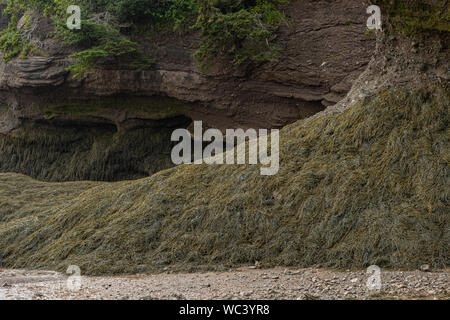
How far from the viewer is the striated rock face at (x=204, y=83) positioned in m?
13.3

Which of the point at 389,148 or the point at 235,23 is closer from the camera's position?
the point at 389,148

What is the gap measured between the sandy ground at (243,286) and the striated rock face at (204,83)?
8280 millimetres

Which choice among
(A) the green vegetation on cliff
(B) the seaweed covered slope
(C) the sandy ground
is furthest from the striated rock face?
(C) the sandy ground

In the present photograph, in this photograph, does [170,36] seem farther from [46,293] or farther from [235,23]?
[46,293]

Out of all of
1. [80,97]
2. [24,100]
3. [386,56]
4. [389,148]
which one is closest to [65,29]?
[80,97]

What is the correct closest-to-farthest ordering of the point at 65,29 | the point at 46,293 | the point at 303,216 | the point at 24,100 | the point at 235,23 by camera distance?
the point at 46,293, the point at 303,216, the point at 235,23, the point at 65,29, the point at 24,100

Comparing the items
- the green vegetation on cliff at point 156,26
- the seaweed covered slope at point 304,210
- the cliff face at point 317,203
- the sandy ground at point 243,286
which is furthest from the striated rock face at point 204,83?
the sandy ground at point 243,286

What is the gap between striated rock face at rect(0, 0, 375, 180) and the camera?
525 inches

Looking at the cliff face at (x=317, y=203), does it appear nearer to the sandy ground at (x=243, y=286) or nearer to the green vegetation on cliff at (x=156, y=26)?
the sandy ground at (x=243, y=286)

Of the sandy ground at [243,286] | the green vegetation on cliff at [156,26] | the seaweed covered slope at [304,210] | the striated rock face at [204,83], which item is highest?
the green vegetation on cliff at [156,26]

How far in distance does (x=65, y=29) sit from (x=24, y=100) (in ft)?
14.9

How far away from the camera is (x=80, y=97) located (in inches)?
674

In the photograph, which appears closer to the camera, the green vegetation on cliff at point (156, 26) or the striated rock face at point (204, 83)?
the striated rock face at point (204, 83)

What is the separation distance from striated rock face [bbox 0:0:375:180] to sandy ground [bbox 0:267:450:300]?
828 centimetres
